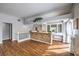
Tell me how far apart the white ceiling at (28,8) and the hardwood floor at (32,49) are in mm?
779

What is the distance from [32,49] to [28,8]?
1.03m

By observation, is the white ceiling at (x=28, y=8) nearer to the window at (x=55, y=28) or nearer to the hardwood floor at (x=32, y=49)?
the window at (x=55, y=28)

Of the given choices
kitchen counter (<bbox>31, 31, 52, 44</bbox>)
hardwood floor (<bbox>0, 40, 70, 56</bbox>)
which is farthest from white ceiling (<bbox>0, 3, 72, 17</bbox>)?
hardwood floor (<bbox>0, 40, 70, 56</bbox>)

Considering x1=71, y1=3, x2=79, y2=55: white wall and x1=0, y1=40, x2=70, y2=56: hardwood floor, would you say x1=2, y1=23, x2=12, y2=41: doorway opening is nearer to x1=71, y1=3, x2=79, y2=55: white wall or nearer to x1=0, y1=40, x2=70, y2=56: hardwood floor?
x1=0, y1=40, x2=70, y2=56: hardwood floor

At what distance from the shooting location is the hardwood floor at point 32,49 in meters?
2.00

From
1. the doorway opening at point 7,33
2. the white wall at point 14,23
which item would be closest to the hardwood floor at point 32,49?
the doorway opening at point 7,33

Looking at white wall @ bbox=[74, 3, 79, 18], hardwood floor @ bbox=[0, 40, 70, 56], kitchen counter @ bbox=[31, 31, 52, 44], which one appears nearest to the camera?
white wall @ bbox=[74, 3, 79, 18]

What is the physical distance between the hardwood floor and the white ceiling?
78cm

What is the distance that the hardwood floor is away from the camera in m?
2.00

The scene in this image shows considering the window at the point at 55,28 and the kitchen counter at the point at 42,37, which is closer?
the window at the point at 55,28

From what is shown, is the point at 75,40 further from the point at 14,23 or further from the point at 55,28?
the point at 14,23

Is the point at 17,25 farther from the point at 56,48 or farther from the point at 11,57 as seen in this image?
the point at 56,48

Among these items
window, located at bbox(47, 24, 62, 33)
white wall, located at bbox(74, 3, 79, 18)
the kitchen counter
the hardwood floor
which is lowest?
the hardwood floor

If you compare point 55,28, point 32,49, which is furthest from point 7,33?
point 55,28
